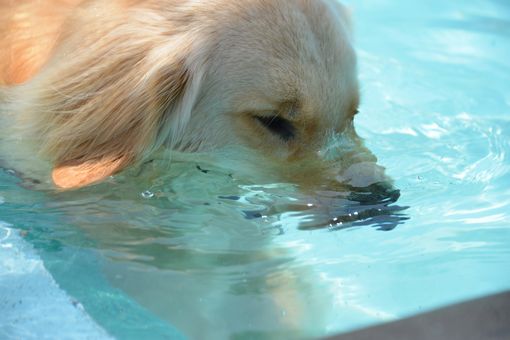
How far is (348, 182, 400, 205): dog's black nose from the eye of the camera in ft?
10.4

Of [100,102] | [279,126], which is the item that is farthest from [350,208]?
[100,102]

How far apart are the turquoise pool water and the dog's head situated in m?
0.19

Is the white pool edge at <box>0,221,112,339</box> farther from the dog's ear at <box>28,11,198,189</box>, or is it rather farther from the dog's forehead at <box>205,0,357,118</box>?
the dog's forehead at <box>205,0,357,118</box>

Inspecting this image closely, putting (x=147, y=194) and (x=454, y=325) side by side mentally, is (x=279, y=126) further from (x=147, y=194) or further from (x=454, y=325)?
(x=454, y=325)

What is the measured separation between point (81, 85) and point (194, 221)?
2.52 ft

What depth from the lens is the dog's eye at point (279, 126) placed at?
3.21 metres

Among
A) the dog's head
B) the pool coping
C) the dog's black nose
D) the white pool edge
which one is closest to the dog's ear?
the dog's head

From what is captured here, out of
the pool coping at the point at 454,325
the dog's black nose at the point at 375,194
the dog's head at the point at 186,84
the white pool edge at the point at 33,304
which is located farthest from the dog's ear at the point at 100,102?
the pool coping at the point at 454,325

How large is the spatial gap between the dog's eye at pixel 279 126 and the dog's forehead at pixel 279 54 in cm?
11

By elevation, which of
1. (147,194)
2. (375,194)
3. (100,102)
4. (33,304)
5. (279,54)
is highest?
(279,54)

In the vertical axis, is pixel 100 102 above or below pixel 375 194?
above

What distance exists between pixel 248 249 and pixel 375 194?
1.92 ft

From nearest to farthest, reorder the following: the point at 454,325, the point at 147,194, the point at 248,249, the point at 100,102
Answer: the point at 454,325, the point at 100,102, the point at 248,249, the point at 147,194

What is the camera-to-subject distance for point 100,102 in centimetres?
309
